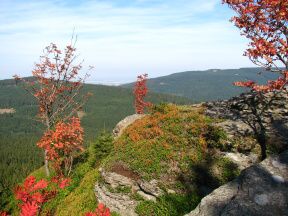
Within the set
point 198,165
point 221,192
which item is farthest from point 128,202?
point 221,192

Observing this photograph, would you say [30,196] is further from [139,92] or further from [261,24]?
[139,92]

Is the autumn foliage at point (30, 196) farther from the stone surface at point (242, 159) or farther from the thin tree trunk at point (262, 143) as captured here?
the thin tree trunk at point (262, 143)

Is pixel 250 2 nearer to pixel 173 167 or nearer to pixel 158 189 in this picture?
pixel 173 167

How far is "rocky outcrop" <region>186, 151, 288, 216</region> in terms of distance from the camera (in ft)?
23.3

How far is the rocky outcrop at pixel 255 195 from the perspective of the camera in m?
7.10

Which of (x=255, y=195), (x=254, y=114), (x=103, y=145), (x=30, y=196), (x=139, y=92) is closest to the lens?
(x=255, y=195)

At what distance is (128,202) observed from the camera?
15133 mm

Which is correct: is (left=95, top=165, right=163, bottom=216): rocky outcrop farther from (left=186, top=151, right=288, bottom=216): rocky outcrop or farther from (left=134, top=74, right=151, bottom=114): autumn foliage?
(left=134, top=74, right=151, bottom=114): autumn foliage

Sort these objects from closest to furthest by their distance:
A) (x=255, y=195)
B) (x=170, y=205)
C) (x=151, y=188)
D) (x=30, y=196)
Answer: (x=255, y=195) < (x=30, y=196) < (x=170, y=205) < (x=151, y=188)

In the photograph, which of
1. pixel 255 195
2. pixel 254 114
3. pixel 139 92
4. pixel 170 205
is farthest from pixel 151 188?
pixel 139 92

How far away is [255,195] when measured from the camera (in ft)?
24.5

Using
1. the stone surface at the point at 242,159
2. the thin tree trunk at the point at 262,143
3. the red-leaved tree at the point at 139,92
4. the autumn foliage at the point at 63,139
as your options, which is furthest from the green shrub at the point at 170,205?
the red-leaved tree at the point at 139,92

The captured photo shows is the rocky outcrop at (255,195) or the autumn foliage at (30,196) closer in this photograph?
the rocky outcrop at (255,195)

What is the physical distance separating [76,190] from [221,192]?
1382cm
